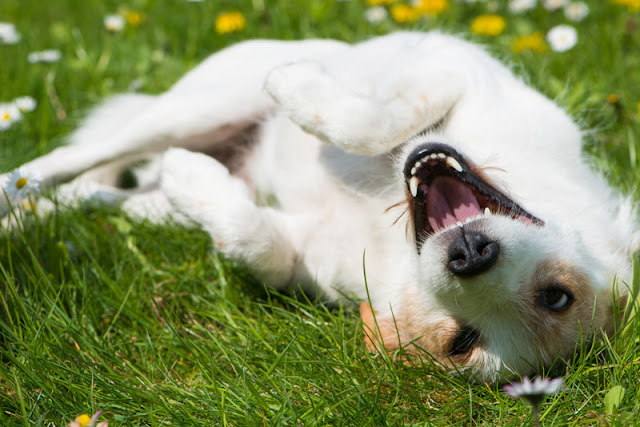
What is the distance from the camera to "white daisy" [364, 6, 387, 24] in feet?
17.4

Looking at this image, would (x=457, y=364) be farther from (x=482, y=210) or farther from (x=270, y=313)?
(x=270, y=313)

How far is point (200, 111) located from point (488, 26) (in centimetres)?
258

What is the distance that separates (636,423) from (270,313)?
1.45m

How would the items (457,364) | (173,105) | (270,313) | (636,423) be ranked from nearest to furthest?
(636,423) < (457,364) < (270,313) < (173,105)

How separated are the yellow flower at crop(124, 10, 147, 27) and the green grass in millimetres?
1359

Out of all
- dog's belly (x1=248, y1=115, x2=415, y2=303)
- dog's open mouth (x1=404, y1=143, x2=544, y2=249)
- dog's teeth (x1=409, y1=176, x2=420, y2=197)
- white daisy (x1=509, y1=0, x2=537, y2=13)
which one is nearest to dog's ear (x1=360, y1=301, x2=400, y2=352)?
dog's belly (x1=248, y1=115, x2=415, y2=303)

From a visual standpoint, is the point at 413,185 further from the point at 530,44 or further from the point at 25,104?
the point at 530,44

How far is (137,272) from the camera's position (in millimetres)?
2908

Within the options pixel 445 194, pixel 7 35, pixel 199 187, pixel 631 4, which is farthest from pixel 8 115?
pixel 631 4

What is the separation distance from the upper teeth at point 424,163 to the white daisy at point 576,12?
3.40m

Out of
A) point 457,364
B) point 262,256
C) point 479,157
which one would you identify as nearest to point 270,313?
point 262,256

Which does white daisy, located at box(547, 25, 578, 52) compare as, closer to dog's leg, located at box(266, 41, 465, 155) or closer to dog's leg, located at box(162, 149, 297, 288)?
dog's leg, located at box(266, 41, 465, 155)

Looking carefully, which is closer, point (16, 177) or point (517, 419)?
point (517, 419)

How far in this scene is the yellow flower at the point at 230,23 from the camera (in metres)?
5.22
